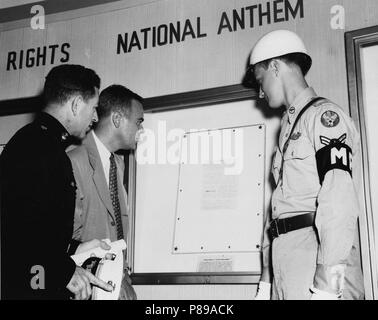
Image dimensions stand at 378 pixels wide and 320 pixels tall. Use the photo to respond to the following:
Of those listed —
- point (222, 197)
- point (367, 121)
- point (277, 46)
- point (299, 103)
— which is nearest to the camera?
point (299, 103)

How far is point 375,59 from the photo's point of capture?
6.98ft

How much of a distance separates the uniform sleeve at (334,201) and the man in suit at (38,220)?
32.1 inches

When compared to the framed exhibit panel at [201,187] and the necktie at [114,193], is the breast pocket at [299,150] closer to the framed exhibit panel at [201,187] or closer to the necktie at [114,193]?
the framed exhibit panel at [201,187]

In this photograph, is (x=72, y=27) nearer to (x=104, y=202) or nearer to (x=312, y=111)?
(x=104, y=202)

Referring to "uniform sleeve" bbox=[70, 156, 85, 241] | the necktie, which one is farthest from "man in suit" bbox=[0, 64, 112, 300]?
the necktie

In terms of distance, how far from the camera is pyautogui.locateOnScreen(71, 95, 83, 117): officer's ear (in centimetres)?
199

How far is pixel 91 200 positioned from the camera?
2143 mm

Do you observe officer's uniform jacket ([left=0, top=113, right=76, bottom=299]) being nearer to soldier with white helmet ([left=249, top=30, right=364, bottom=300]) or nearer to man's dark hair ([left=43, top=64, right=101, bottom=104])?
man's dark hair ([left=43, top=64, right=101, bottom=104])

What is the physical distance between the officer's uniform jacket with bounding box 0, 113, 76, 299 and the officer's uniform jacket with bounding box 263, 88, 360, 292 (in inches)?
31.1

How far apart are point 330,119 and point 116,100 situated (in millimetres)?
1261

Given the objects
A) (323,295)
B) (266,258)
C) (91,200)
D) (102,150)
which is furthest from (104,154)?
(323,295)

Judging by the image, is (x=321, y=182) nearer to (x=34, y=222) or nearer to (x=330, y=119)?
(x=330, y=119)

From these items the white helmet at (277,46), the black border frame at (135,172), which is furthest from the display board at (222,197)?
the white helmet at (277,46)
